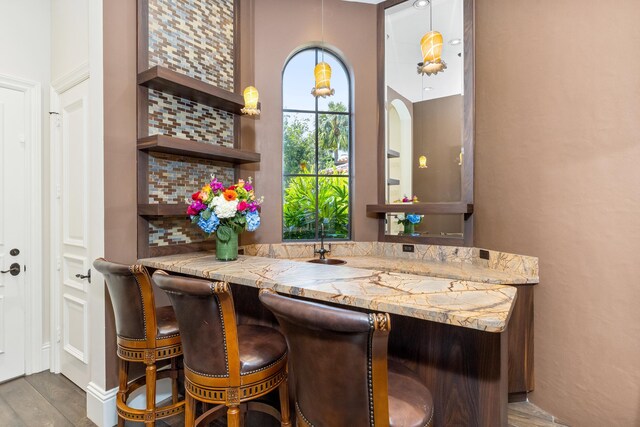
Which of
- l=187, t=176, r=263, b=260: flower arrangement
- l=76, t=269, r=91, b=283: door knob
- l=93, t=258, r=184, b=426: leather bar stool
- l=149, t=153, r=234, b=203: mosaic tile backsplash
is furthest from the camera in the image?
l=149, t=153, r=234, b=203: mosaic tile backsplash

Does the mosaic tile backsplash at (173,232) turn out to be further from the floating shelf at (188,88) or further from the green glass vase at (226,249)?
the floating shelf at (188,88)

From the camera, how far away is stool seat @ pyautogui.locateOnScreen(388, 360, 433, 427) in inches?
40.4

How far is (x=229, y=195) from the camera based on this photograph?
2.06 meters

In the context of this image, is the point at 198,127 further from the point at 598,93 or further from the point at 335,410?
the point at 598,93

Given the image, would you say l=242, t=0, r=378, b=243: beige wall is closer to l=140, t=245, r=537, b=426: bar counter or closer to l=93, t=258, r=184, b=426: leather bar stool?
l=93, t=258, r=184, b=426: leather bar stool

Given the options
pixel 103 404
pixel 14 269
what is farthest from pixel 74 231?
pixel 103 404

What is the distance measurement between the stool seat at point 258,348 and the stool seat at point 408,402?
53 cm

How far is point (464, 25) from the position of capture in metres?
2.80

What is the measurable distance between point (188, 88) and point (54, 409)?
96.3 inches

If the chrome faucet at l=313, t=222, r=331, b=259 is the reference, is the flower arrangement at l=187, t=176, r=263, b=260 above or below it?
above

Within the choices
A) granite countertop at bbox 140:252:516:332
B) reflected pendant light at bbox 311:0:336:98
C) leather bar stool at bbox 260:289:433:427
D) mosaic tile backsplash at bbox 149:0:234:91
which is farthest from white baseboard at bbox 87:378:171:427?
reflected pendant light at bbox 311:0:336:98

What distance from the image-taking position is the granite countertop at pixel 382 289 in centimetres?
107

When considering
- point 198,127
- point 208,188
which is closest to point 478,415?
point 208,188

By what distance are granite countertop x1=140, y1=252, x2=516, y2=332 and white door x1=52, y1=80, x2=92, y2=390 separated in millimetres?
976
